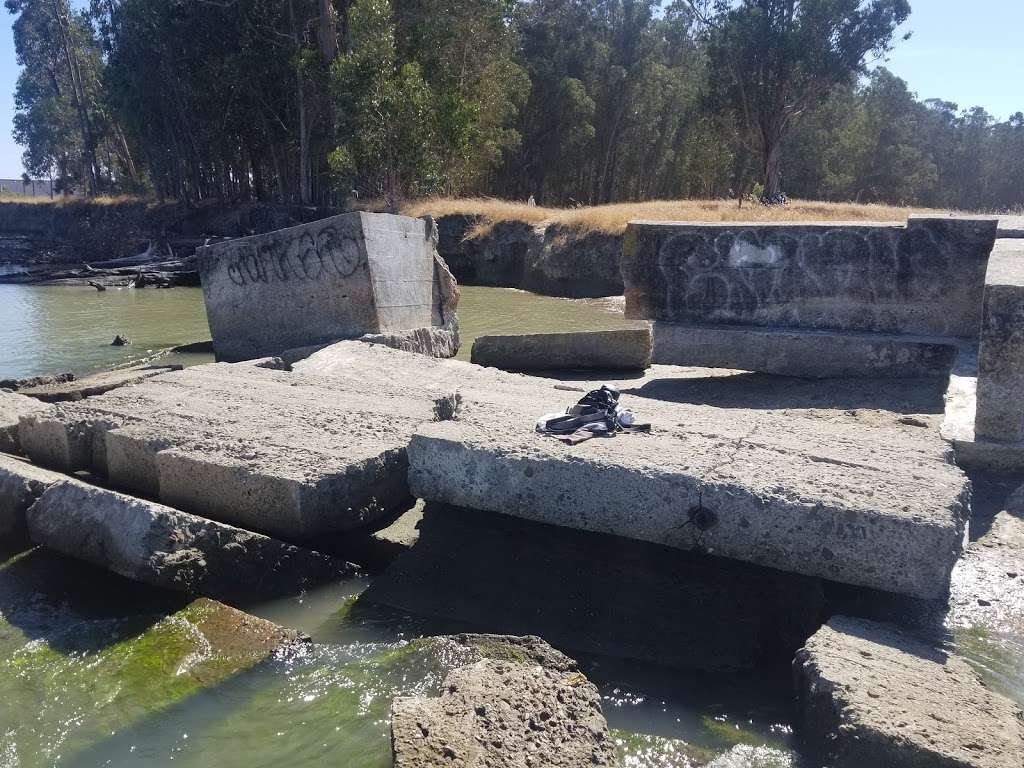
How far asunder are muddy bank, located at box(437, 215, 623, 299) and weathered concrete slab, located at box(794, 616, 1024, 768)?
53.3 feet

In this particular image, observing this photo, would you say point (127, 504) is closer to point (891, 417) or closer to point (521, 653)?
point (521, 653)

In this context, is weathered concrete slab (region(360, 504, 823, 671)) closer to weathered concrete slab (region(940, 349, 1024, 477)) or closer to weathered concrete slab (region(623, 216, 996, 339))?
weathered concrete slab (region(940, 349, 1024, 477))

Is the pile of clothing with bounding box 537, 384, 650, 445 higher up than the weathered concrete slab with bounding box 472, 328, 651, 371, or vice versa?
the pile of clothing with bounding box 537, 384, 650, 445

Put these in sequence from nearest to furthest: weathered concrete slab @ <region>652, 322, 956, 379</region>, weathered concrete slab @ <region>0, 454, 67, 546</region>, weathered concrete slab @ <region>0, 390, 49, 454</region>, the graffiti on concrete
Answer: weathered concrete slab @ <region>0, 454, 67, 546</region> < weathered concrete slab @ <region>0, 390, 49, 454</region> < weathered concrete slab @ <region>652, 322, 956, 379</region> < the graffiti on concrete

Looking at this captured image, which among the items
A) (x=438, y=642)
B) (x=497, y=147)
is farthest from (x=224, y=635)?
(x=497, y=147)

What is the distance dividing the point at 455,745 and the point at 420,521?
1.62 meters

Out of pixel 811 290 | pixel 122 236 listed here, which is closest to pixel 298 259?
pixel 811 290

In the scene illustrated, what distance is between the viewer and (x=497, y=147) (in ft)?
108

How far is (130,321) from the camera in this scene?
14.7m

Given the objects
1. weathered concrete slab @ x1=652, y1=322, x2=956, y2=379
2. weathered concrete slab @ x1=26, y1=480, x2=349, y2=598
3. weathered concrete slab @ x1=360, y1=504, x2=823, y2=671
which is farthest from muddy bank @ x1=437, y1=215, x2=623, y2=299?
weathered concrete slab @ x1=26, y1=480, x2=349, y2=598

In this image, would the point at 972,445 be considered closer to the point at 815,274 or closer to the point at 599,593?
the point at 815,274

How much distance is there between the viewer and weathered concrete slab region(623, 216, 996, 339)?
5.87 m

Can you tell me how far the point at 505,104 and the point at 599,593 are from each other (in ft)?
103

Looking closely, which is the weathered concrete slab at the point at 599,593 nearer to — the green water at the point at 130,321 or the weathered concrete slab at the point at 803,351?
the weathered concrete slab at the point at 803,351
